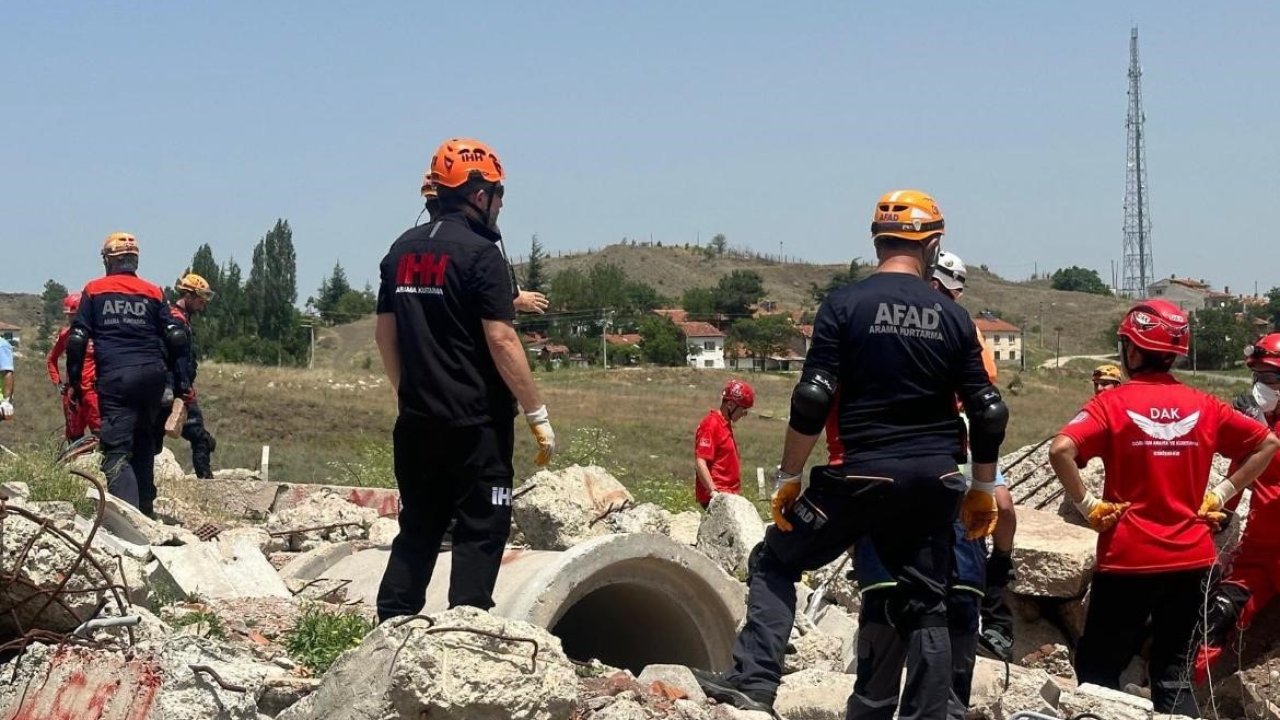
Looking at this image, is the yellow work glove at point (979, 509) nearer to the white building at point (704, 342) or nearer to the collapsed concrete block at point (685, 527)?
the collapsed concrete block at point (685, 527)

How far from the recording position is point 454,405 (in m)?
5.68

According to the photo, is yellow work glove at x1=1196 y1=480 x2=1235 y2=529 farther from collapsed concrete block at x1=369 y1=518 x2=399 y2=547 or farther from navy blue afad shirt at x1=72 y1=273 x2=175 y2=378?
navy blue afad shirt at x1=72 y1=273 x2=175 y2=378

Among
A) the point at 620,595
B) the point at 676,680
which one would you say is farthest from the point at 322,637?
the point at 620,595

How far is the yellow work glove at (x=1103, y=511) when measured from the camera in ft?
20.8

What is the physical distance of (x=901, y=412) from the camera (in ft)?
16.5

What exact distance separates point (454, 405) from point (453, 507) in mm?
424

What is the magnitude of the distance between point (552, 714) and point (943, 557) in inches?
55.2

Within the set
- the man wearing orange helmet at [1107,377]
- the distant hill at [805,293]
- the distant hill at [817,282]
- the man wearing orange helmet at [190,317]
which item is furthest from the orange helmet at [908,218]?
the distant hill at [817,282]

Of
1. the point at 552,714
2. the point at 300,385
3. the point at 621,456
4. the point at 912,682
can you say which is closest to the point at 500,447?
the point at 552,714

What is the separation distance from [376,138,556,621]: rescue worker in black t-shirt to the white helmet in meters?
1.67

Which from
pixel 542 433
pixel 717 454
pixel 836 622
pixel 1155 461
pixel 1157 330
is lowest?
pixel 836 622

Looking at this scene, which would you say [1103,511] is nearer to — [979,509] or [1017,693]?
[1017,693]

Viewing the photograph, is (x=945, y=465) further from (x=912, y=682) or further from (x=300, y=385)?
(x=300, y=385)

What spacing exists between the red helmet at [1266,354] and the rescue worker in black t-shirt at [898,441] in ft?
9.23
